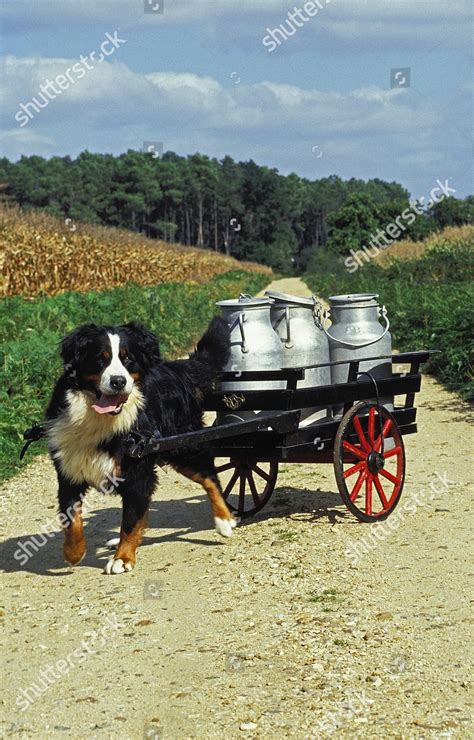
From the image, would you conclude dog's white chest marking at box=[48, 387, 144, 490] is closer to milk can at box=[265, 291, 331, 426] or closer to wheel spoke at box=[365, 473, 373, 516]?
milk can at box=[265, 291, 331, 426]

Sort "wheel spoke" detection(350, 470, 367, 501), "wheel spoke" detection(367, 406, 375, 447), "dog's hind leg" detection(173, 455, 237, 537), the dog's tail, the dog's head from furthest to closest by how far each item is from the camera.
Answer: "wheel spoke" detection(367, 406, 375, 447)
"wheel spoke" detection(350, 470, 367, 501)
the dog's tail
"dog's hind leg" detection(173, 455, 237, 537)
the dog's head

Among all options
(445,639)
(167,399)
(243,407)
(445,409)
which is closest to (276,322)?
(243,407)

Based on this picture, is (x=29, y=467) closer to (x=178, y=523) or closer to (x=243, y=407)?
(x=178, y=523)

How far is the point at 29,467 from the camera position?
30.7 feet

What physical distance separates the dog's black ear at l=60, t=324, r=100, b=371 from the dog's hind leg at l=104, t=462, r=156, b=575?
31.3 inches

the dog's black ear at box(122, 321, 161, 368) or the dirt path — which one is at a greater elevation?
the dog's black ear at box(122, 321, 161, 368)

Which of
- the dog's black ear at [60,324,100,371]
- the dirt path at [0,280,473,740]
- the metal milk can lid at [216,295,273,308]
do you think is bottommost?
the dirt path at [0,280,473,740]

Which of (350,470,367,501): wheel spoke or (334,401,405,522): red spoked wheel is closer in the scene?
(334,401,405,522): red spoked wheel

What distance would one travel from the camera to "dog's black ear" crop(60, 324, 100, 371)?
5484mm

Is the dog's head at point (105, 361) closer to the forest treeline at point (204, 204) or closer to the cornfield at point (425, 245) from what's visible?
the cornfield at point (425, 245)

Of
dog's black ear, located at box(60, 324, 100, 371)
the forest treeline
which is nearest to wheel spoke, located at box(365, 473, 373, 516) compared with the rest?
dog's black ear, located at box(60, 324, 100, 371)

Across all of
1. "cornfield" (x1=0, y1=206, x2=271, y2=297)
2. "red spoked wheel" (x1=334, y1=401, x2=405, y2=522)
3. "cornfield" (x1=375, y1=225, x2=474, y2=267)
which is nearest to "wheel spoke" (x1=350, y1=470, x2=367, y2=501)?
"red spoked wheel" (x1=334, y1=401, x2=405, y2=522)

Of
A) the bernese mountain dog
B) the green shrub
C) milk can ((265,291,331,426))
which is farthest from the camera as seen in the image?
the green shrub

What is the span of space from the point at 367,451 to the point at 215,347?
1366 mm
